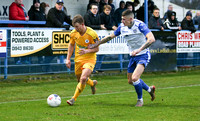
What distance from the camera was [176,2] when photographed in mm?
24203

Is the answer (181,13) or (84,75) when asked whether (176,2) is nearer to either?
(181,13)

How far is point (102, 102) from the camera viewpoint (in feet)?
32.6

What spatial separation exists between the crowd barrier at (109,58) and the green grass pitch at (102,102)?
447 mm

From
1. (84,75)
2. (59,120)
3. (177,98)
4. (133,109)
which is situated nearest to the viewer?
(59,120)

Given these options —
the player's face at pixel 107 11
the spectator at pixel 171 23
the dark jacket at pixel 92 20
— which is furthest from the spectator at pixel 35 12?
the spectator at pixel 171 23

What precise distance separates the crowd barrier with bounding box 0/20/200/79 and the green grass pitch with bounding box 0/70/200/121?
447 mm

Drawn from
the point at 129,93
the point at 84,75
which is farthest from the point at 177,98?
the point at 84,75

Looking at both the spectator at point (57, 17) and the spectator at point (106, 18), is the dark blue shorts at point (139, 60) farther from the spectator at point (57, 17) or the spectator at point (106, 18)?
the spectator at point (106, 18)

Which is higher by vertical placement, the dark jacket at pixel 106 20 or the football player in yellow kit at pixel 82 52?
the dark jacket at pixel 106 20

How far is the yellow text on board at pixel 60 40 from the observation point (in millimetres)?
14773

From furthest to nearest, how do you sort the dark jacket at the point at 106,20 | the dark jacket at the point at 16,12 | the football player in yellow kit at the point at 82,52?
the dark jacket at the point at 106,20, the dark jacket at the point at 16,12, the football player in yellow kit at the point at 82,52

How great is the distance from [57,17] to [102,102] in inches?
231

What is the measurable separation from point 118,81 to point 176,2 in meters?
10.7

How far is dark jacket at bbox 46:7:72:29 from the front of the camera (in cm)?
1480
